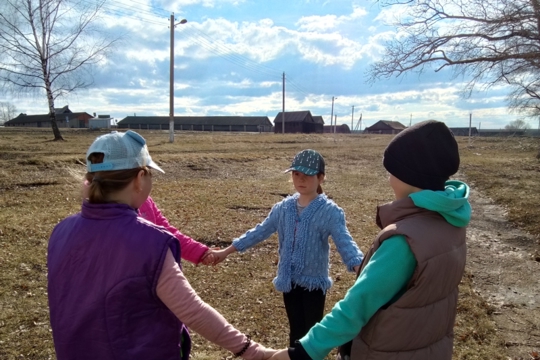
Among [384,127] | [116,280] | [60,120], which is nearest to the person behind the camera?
[116,280]

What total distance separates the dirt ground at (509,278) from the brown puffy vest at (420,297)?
2.99m

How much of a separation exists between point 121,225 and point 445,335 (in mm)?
1511

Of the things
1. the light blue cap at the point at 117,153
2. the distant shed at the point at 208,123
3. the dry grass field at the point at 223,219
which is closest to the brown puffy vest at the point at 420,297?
the light blue cap at the point at 117,153

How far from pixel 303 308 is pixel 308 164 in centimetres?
108

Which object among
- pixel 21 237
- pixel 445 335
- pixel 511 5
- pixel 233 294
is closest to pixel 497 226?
pixel 511 5

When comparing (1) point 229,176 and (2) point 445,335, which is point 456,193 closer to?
(2) point 445,335

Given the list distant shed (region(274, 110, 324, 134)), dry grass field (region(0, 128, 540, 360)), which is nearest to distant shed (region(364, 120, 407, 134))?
distant shed (region(274, 110, 324, 134))

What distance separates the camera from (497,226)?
10250 mm

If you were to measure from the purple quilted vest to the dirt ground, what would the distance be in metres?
3.89

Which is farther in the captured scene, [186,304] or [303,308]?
[303,308]

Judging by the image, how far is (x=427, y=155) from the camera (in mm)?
1875

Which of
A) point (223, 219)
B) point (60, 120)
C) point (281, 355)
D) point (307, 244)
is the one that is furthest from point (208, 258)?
point (60, 120)

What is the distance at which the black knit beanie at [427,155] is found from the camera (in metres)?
1.88

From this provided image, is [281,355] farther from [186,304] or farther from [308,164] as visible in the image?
[308,164]
